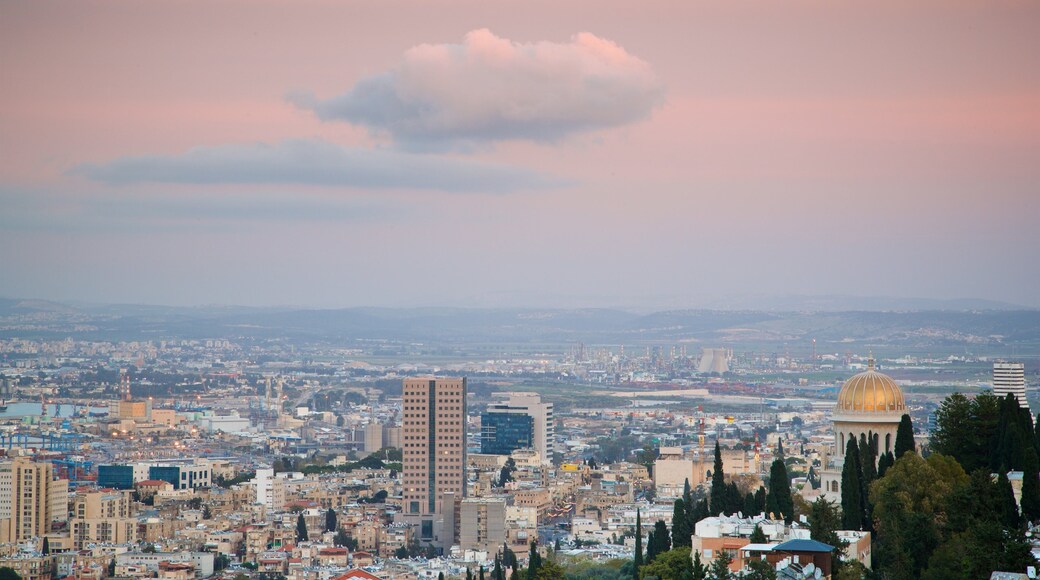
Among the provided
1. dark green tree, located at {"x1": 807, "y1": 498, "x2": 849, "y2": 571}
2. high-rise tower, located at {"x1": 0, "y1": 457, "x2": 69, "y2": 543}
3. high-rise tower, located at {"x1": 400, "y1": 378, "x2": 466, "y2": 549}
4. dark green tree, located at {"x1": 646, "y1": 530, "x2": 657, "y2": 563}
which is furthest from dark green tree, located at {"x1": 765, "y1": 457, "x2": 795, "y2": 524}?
high-rise tower, located at {"x1": 0, "y1": 457, "x2": 69, "y2": 543}

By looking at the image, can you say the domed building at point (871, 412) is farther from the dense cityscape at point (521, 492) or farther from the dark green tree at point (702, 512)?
the dark green tree at point (702, 512)

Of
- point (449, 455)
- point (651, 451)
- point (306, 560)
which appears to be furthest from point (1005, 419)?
point (651, 451)

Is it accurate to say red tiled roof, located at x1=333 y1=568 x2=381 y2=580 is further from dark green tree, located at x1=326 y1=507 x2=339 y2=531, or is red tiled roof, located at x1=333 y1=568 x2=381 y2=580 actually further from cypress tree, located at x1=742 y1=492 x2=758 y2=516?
dark green tree, located at x1=326 y1=507 x2=339 y2=531

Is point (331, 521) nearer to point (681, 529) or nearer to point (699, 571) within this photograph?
point (681, 529)

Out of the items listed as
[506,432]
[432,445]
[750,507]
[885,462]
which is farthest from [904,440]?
[506,432]

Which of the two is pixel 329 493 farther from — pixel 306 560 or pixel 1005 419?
pixel 1005 419
